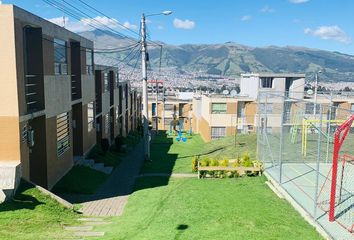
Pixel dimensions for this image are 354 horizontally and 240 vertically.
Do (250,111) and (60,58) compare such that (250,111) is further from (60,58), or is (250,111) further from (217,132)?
(60,58)

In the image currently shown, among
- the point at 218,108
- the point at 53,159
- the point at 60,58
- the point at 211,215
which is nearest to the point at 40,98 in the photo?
the point at 53,159

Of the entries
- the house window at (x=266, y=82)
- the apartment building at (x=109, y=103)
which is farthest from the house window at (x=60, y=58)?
the house window at (x=266, y=82)

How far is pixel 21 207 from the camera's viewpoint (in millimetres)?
12875

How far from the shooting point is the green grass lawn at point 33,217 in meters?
11.2

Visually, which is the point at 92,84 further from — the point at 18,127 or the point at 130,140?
the point at 130,140

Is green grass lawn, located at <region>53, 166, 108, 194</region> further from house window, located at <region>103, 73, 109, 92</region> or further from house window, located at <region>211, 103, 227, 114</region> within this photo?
house window, located at <region>211, 103, 227, 114</region>

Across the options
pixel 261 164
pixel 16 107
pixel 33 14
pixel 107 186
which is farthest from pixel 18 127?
pixel 261 164

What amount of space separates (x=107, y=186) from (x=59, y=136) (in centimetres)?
342

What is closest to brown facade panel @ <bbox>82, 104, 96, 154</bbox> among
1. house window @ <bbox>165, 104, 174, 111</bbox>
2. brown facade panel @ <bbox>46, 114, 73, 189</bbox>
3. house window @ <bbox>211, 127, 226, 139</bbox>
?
brown facade panel @ <bbox>46, 114, 73, 189</bbox>

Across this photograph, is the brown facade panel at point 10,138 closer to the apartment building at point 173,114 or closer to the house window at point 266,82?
the apartment building at point 173,114

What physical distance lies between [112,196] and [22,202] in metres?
5.21

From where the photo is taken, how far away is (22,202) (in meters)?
13.2

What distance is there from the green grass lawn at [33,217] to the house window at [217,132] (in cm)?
3172

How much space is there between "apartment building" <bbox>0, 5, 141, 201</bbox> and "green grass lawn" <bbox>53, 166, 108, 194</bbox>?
1.17 feet
